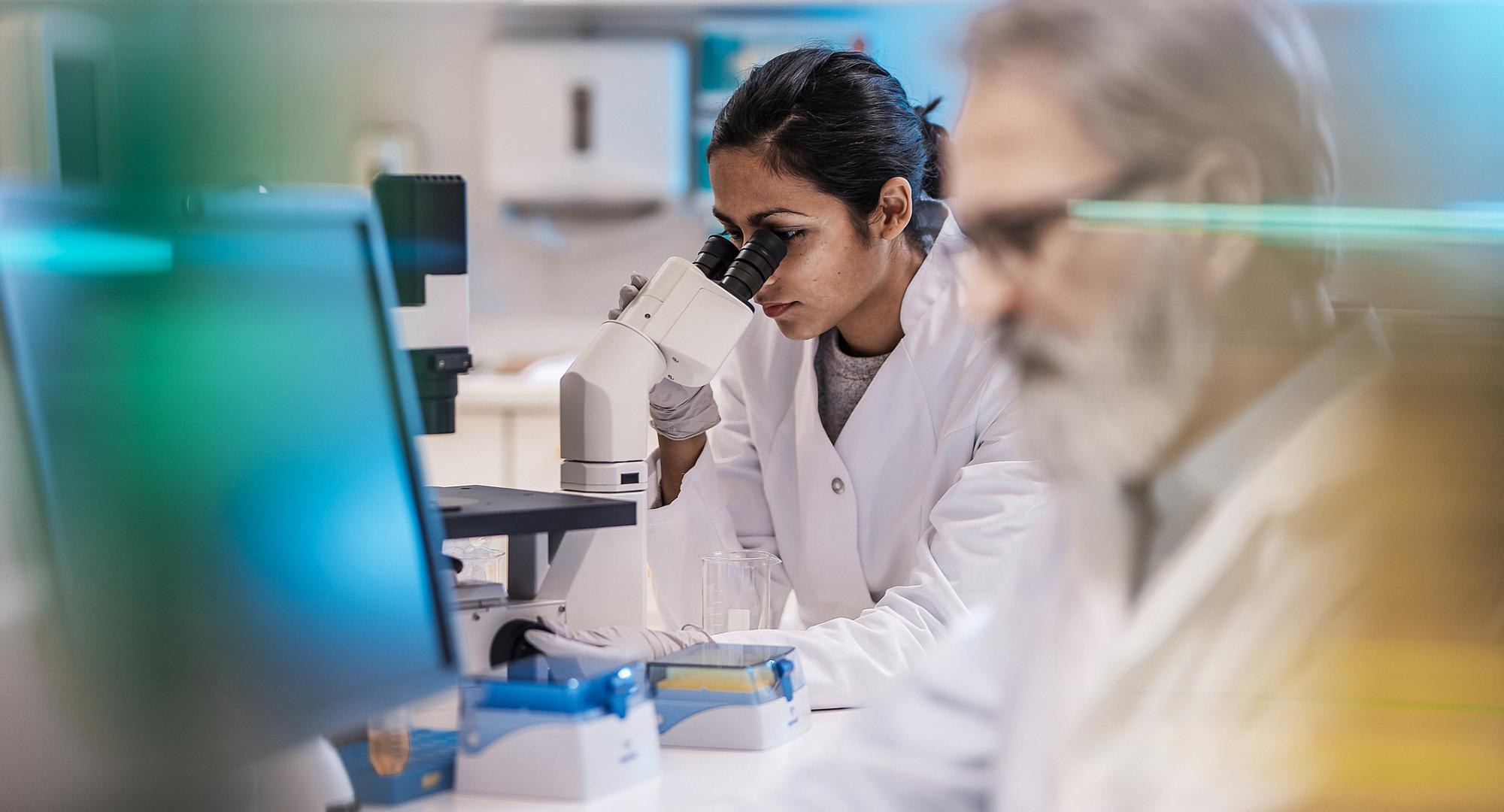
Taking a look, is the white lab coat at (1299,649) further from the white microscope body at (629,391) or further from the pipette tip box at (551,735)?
the white microscope body at (629,391)

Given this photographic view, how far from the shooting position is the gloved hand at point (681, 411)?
1.60 m

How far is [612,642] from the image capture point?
3.75ft

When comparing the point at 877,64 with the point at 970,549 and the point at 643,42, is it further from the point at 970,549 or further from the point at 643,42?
the point at 643,42

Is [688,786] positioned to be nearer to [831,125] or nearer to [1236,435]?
[1236,435]

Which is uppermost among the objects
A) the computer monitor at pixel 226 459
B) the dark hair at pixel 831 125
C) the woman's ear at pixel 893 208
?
the dark hair at pixel 831 125

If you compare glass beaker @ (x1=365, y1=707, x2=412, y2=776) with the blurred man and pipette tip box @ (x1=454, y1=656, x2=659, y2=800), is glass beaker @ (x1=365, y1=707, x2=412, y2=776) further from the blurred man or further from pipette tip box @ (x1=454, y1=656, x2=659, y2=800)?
the blurred man

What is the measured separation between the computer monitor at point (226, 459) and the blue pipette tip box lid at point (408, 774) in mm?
166

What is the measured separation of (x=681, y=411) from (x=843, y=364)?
0.97ft

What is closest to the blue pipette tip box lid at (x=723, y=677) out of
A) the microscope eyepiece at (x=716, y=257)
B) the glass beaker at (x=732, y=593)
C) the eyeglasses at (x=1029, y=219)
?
the glass beaker at (x=732, y=593)

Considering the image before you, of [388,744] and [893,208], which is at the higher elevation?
[893,208]

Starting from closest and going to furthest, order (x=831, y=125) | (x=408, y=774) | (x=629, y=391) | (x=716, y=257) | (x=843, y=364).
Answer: (x=408, y=774)
(x=629, y=391)
(x=716, y=257)
(x=831, y=125)
(x=843, y=364)

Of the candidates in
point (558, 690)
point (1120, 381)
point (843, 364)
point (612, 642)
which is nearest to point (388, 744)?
point (558, 690)

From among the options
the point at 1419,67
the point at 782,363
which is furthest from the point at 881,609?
the point at 1419,67

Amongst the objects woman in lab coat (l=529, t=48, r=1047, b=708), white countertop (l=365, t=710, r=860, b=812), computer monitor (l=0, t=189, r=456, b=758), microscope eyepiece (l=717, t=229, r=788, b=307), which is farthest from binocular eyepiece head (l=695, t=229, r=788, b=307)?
computer monitor (l=0, t=189, r=456, b=758)
